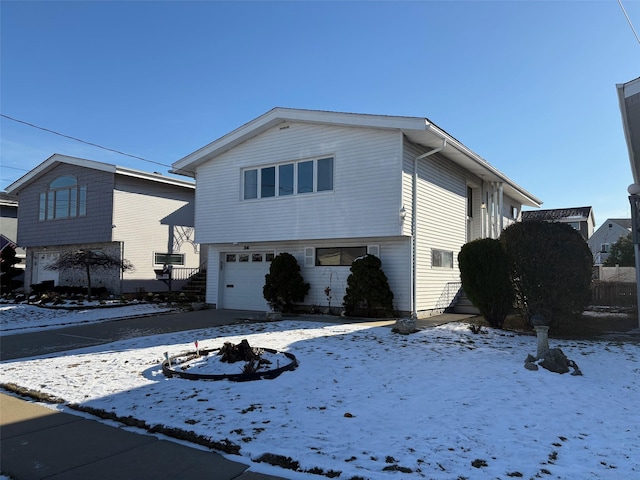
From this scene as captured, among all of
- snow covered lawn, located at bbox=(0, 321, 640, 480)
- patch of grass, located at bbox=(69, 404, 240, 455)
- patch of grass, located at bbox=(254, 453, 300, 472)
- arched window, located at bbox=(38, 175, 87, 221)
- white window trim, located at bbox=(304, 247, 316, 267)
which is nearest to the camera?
patch of grass, located at bbox=(254, 453, 300, 472)

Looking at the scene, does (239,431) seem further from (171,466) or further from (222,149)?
(222,149)

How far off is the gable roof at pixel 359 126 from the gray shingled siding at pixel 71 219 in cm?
563

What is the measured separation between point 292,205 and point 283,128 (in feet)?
8.30

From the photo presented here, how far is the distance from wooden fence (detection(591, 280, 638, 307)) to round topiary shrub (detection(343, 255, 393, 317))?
24.4 feet

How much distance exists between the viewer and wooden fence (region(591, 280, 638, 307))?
14.5m

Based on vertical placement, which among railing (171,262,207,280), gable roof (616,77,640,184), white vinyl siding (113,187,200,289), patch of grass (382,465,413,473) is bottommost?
patch of grass (382,465,413,473)

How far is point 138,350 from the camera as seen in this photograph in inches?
328

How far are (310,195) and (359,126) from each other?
248 centimetres

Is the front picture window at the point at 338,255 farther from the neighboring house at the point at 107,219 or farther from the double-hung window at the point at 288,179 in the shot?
the neighboring house at the point at 107,219

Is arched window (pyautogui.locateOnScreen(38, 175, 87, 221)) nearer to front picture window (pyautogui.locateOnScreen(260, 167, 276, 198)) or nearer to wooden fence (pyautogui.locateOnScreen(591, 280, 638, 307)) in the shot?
front picture window (pyautogui.locateOnScreen(260, 167, 276, 198))

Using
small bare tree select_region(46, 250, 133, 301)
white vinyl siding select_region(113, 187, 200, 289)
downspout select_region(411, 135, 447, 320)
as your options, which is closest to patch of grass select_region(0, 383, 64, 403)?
downspout select_region(411, 135, 447, 320)

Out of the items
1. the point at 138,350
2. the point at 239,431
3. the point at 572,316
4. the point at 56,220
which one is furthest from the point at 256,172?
the point at 56,220

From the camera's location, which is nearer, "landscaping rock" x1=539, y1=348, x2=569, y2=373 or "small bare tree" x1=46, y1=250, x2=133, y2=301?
"landscaping rock" x1=539, y1=348, x2=569, y2=373

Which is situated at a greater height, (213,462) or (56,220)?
(56,220)
